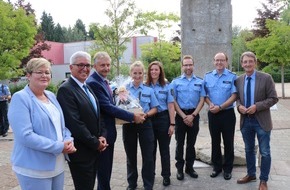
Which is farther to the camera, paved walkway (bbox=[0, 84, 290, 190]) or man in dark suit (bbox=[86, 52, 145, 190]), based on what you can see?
paved walkway (bbox=[0, 84, 290, 190])

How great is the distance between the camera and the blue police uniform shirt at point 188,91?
17.4ft

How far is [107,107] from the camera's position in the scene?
3.96 m

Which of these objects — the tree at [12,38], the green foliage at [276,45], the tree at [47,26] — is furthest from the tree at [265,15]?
the tree at [47,26]

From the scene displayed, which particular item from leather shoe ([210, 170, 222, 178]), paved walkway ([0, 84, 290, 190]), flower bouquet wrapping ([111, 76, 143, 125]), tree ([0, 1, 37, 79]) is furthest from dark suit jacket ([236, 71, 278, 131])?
tree ([0, 1, 37, 79])

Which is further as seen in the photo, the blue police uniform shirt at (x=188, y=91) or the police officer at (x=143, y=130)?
the blue police uniform shirt at (x=188, y=91)

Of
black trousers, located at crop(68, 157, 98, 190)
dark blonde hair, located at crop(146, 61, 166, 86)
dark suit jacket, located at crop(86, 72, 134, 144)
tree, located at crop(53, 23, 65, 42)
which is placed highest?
tree, located at crop(53, 23, 65, 42)

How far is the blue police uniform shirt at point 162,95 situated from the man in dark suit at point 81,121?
1.60 m

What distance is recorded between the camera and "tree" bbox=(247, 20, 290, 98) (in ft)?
61.8

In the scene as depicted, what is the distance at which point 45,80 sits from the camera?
2.99 metres

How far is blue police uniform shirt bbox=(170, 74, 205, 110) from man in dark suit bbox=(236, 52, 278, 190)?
Answer: 690 millimetres

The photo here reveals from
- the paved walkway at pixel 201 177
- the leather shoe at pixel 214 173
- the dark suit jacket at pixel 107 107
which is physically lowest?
the paved walkway at pixel 201 177

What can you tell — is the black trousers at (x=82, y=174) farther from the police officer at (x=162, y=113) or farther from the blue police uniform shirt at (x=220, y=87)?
the blue police uniform shirt at (x=220, y=87)

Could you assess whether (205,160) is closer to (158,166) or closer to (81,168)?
(158,166)

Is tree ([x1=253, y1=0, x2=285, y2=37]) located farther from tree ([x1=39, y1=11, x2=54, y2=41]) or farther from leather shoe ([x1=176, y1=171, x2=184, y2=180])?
tree ([x1=39, y1=11, x2=54, y2=41])
